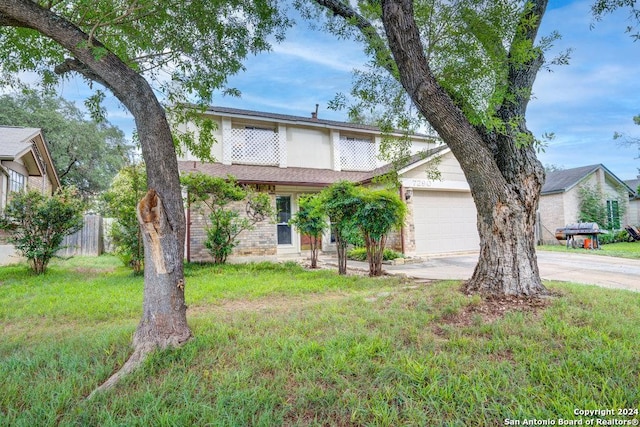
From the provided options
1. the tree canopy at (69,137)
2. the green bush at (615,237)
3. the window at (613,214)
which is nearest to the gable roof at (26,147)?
the tree canopy at (69,137)

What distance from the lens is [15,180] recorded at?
38.1 ft

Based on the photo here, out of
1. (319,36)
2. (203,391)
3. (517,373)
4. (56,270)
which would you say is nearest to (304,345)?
(203,391)

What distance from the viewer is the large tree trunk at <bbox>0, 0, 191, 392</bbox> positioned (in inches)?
122

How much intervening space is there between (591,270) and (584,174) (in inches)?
529

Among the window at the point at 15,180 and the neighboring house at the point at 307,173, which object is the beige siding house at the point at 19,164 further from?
the neighboring house at the point at 307,173

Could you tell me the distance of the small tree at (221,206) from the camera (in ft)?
27.6

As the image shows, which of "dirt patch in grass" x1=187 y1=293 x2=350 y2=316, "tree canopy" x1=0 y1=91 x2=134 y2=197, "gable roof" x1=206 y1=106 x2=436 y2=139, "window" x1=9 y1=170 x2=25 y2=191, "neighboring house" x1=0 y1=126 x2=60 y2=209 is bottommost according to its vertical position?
"dirt patch in grass" x1=187 y1=293 x2=350 y2=316

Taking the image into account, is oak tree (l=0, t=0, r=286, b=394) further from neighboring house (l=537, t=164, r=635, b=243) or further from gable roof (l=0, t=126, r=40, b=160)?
neighboring house (l=537, t=164, r=635, b=243)

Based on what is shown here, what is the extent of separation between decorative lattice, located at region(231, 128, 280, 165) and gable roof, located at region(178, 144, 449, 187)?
0.27 metres

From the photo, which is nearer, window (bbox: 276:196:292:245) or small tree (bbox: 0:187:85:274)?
small tree (bbox: 0:187:85:274)

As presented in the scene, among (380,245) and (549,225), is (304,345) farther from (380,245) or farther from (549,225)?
(549,225)

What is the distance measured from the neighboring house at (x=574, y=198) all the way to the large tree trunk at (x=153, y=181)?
1829 cm

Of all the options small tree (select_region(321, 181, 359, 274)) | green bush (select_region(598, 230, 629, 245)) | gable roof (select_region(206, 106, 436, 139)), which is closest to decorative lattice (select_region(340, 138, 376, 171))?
gable roof (select_region(206, 106, 436, 139))

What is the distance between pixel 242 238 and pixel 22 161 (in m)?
9.45
